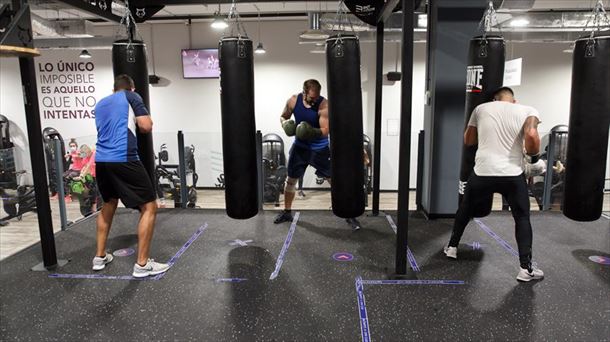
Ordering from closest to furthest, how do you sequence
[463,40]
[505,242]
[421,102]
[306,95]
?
[505,242]
[306,95]
[463,40]
[421,102]

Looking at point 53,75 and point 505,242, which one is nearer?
point 505,242

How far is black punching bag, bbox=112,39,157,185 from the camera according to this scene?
11.6 feet

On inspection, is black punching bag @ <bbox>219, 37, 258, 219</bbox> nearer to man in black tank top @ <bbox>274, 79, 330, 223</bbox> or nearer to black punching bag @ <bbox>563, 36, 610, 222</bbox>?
man in black tank top @ <bbox>274, 79, 330, 223</bbox>

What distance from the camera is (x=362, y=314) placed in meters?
2.46

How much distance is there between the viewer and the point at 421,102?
8.44 m

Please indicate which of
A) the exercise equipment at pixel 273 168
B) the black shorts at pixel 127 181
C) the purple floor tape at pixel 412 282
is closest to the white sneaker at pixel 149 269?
the black shorts at pixel 127 181

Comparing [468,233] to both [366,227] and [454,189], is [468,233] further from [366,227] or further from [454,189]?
[366,227]

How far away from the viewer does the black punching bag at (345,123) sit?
2.73 meters

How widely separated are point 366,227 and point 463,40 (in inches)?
82.3

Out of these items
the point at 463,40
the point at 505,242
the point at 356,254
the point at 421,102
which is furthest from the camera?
the point at 421,102

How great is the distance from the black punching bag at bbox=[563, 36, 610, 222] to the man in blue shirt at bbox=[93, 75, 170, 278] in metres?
2.88

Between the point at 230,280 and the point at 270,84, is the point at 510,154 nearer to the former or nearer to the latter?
the point at 230,280

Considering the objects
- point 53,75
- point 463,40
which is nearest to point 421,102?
point 463,40

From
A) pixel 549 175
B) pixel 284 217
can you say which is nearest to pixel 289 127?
pixel 284 217
